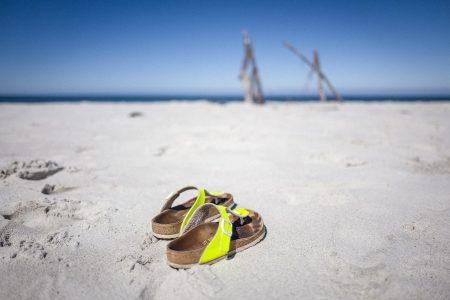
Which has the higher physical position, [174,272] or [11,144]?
[11,144]

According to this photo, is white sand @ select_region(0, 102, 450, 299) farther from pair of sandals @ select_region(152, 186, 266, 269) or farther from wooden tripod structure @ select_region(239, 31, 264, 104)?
wooden tripod structure @ select_region(239, 31, 264, 104)

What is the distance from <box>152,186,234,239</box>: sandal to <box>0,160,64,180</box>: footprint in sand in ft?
5.70

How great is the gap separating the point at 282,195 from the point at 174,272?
4.60 feet

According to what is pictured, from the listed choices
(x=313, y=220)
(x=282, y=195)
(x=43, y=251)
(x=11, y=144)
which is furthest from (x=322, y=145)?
(x=11, y=144)

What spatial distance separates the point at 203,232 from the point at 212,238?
0.10 m

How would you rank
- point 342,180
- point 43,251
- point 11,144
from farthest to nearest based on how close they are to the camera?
point 11,144, point 342,180, point 43,251

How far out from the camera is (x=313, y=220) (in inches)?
80.2

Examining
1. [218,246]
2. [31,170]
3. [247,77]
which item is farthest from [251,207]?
[247,77]

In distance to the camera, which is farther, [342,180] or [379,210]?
[342,180]

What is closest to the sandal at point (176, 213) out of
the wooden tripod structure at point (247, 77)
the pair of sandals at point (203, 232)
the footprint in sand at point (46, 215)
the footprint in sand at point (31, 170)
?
the pair of sandals at point (203, 232)

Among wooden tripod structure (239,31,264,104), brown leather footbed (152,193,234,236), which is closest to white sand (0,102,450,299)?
brown leather footbed (152,193,234,236)

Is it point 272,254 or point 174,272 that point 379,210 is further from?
point 174,272

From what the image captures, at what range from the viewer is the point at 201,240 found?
5.80ft

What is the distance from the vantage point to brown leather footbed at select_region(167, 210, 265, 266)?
4.94 ft
